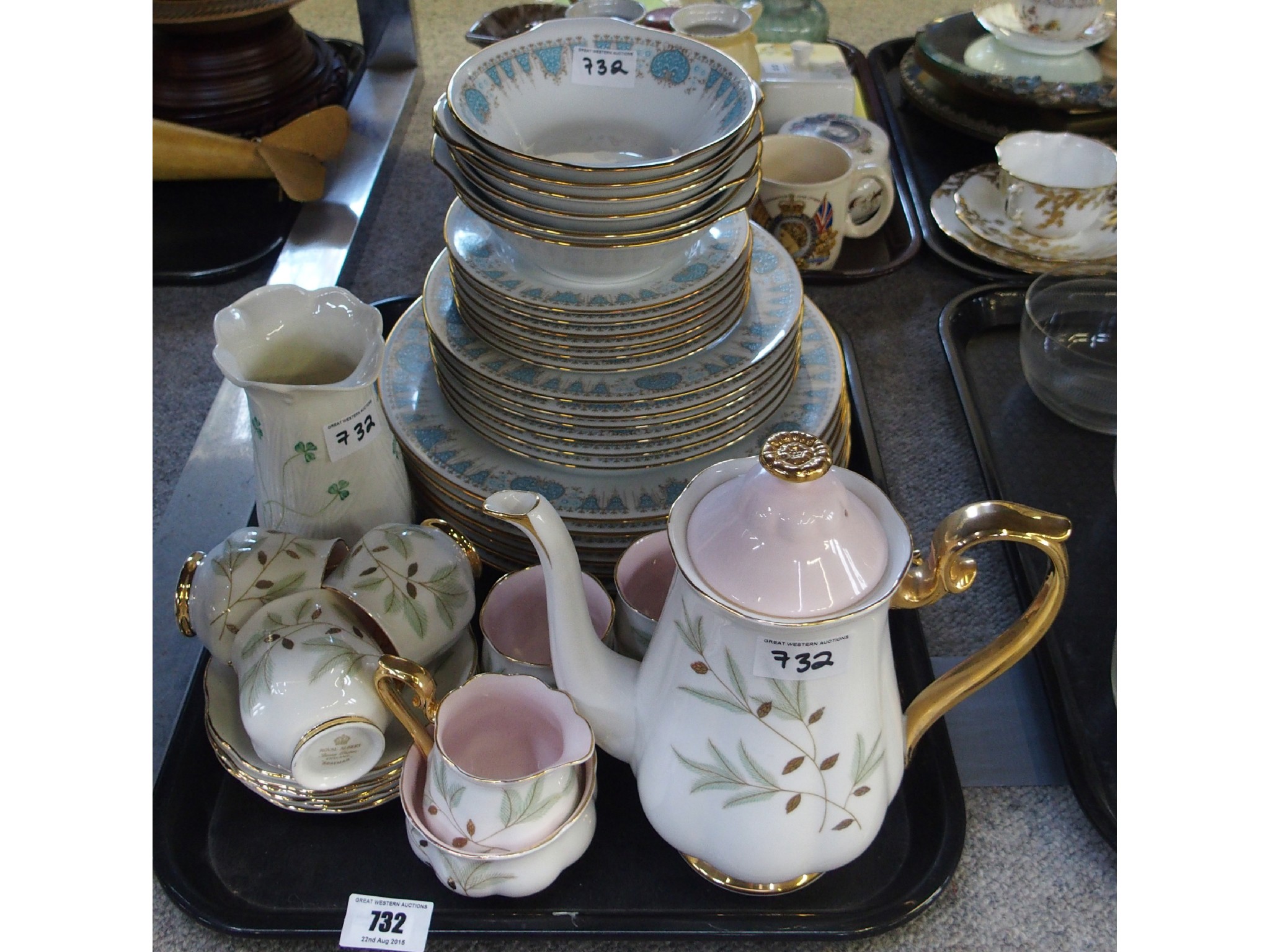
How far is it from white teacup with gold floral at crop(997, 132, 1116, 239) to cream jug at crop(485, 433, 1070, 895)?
0.65 meters

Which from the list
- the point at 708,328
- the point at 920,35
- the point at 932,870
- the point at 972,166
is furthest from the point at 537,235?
the point at 920,35

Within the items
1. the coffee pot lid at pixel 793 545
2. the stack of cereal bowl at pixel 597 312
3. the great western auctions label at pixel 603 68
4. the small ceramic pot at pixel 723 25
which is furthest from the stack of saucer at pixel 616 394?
the small ceramic pot at pixel 723 25

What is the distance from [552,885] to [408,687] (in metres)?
0.13

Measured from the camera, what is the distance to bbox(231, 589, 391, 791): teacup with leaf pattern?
498 millimetres

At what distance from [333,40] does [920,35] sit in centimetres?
80

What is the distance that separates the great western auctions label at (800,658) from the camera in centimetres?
40

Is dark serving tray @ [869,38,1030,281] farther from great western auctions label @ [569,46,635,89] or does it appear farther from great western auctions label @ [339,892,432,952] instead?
great western auctions label @ [339,892,432,952]

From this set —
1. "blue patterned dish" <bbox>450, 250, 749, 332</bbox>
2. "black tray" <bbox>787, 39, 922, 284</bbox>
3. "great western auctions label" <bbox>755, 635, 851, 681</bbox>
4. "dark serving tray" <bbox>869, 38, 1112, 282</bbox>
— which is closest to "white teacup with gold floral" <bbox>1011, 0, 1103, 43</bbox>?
"dark serving tray" <bbox>869, 38, 1112, 282</bbox>

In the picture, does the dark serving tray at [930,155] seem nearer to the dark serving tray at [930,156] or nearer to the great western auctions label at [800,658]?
the dark serving tray at [930,156]

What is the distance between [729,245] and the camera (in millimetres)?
657

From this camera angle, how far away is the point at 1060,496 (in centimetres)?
78

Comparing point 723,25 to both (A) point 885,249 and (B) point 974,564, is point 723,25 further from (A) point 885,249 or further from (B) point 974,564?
(B) point 974,564

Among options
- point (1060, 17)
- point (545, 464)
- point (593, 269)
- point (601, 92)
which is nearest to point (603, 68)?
point (601, 92)

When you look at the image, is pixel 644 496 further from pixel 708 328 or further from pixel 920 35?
pixel 920 35
